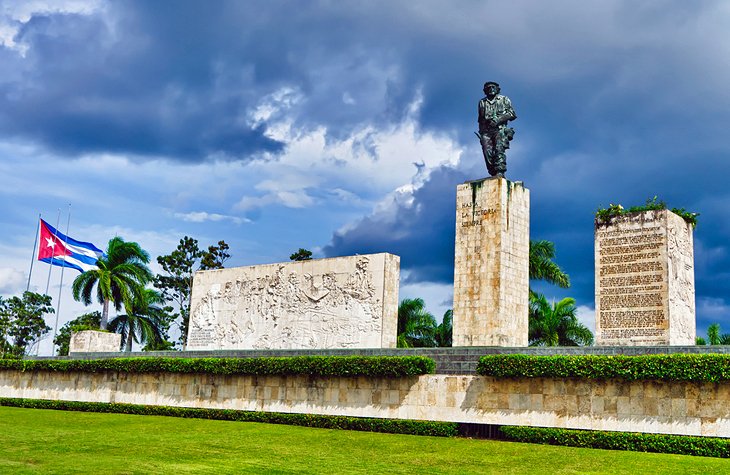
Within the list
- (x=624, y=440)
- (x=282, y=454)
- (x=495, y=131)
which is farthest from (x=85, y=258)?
(x=624, y=440)

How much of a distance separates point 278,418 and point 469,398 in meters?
4.24

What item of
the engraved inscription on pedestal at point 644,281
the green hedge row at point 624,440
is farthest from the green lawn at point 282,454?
the engraved inscription on pedestal at point 644,281

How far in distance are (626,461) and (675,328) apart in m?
7.12

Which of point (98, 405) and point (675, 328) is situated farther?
point (98, 405)

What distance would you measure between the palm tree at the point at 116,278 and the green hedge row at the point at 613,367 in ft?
68.2

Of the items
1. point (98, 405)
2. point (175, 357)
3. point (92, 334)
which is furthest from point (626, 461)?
point (92, 334)

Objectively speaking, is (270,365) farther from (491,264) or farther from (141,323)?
(141,323)

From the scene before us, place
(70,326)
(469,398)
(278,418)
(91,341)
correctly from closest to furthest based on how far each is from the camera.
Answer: (469,398), (278,418), (91,341), (70,326)

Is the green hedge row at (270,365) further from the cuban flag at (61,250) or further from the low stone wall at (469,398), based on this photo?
the cuban flag at (61,250)

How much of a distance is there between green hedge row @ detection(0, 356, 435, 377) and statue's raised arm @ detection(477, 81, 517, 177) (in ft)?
16.4

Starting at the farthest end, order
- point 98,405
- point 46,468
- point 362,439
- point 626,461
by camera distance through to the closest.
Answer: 1. point 98,405
2. point 362,439
3. point 626,461
4. point 46,468

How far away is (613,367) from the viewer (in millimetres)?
12219

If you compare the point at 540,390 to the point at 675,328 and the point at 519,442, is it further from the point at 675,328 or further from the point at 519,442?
the point at 675,328

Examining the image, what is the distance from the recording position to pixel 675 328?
655 inches
